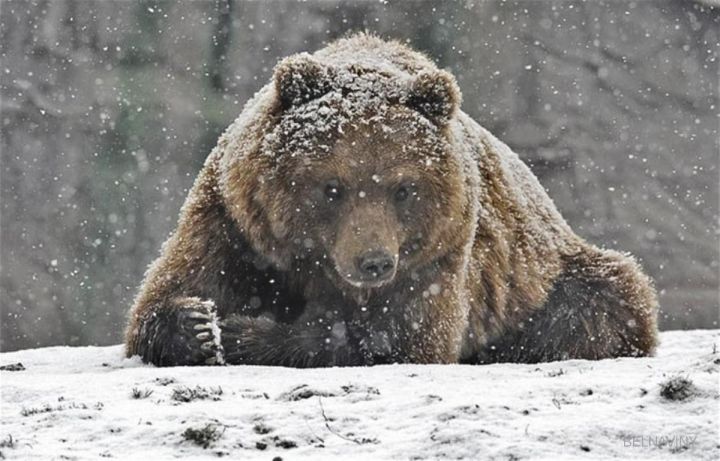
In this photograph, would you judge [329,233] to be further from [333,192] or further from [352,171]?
[352,171]

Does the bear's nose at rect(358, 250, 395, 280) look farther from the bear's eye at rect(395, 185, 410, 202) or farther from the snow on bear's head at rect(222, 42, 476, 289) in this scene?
the bear's eye at rect(395, 185, 410, 202)

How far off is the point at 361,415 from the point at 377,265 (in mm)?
1229

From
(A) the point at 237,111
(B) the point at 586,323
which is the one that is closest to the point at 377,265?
(B) the point at 586,323

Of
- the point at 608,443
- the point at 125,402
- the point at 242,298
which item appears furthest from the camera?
the point at 242,298

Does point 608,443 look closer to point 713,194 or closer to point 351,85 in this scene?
point 351,85

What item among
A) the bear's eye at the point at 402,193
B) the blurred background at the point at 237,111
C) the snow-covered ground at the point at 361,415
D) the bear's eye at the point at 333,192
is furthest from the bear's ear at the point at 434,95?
the blurred background at the point at 237,111

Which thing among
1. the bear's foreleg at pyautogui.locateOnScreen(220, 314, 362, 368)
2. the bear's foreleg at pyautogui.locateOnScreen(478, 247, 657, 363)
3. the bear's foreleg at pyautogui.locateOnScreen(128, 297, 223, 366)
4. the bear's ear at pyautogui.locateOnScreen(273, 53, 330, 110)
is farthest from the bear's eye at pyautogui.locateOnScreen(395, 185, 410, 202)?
the bear's foreleg at pyautogui.locateOnScreen(478, 247, 657, 363)

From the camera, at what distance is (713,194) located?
12914mm

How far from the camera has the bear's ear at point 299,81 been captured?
571 centimetres

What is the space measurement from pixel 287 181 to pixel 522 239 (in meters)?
1.70

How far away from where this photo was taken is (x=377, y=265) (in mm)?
5297

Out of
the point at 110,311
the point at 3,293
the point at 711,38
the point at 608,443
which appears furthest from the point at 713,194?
the point at 608,443

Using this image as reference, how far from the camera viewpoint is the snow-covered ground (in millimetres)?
3795

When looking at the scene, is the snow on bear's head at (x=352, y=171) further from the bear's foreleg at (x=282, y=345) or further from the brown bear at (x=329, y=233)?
the bear's foreleg at (x=282, y=345)
